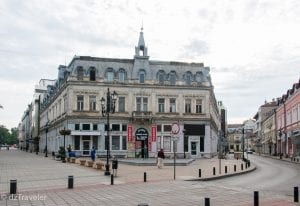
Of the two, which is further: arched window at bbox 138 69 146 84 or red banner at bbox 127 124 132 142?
arched window at bbox 138 69 146 84

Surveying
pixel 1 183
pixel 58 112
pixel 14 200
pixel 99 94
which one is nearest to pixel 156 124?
pixel 99 94

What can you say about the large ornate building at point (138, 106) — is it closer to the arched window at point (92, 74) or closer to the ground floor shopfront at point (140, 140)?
the ground floor shopfront at point (140, 140)

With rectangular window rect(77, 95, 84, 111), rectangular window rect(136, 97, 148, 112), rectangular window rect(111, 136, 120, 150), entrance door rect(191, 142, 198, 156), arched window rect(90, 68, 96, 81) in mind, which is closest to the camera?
rectangular window rect(77, 95, 84, 111)

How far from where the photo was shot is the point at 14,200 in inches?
595

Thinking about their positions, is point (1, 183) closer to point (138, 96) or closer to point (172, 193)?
point (172, 193)

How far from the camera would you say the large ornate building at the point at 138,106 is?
58.4 metres

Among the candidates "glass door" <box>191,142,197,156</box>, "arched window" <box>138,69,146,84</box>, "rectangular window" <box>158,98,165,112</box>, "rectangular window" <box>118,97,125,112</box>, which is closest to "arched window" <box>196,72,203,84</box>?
"rectangular window" <box>158,98,165,112</box>

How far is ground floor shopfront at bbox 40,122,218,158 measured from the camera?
191 feet

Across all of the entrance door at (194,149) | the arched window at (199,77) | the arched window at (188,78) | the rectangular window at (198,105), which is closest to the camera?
the entrance door at (194,149)

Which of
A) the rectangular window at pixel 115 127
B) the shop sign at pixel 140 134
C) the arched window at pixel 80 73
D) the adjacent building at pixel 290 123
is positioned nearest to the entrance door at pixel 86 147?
the rectangular window at pixel 115 127

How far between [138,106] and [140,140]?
4.90 meters

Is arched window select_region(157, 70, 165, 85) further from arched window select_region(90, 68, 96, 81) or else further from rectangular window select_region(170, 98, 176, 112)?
arched window select_region(90, 68, 96, 81)

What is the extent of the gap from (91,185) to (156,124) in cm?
4068

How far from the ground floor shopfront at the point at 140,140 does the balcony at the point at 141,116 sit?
1.10m
